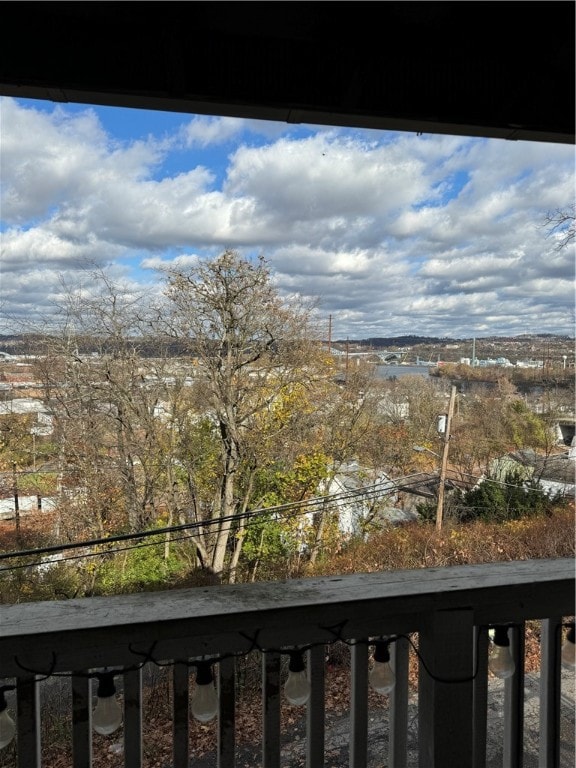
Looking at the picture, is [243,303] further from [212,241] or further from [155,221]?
[155,221]

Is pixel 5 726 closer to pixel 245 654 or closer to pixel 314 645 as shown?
pixel 245 654

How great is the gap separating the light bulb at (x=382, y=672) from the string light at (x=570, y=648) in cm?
35

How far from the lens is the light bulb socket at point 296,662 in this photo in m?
0.74

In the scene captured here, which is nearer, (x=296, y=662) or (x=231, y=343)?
(x=296, y=662)

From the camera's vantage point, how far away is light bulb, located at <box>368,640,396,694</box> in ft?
2.49

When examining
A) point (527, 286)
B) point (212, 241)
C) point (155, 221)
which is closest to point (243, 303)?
point (212, 241)

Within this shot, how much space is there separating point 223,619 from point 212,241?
265 centimetres

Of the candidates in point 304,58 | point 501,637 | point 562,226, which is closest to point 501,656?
point 501,637

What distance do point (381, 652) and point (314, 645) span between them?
113 mm

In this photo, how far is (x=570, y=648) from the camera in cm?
85

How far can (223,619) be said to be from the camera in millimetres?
695

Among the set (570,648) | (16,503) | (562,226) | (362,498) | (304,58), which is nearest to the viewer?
(304,58)

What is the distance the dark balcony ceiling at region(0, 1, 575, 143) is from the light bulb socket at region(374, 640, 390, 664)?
846 mm

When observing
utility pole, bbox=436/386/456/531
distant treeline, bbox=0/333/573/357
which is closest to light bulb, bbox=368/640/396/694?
distant treeline, bbox=0/333/573/357
